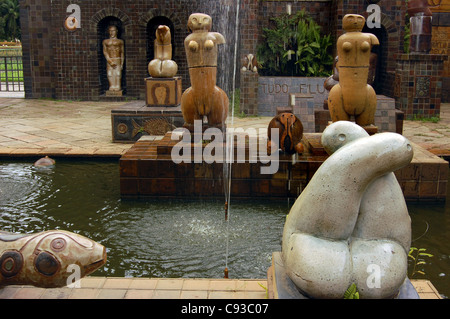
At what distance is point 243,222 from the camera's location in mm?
5281

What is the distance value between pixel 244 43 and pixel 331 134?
1007 centimetres

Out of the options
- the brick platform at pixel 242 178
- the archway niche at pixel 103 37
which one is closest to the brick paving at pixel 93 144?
the archway niche at pixel 103 37

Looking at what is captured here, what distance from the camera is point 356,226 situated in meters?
2.70

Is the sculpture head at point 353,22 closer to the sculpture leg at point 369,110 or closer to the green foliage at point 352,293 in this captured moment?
the sculpture leg at point 369,110

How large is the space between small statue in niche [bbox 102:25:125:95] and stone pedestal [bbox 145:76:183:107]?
5987mm

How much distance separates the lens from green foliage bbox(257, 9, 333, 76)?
43.1 feet

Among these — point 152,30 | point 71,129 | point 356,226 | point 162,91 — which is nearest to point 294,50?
point 152,30

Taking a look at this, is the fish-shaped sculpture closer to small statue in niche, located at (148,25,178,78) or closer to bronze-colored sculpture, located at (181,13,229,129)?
bronze-colored sculpture, located at (181,13,229,129)

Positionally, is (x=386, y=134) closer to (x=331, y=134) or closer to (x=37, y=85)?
(x=331, y=134)

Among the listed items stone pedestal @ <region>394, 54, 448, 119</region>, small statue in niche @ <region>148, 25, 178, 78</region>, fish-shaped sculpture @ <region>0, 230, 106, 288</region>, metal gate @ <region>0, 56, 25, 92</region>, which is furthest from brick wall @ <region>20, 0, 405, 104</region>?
fish-shaped sculpture @ <region>0, 230, 106, 288</region>

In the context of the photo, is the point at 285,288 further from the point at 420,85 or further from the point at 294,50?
the point at 294,50

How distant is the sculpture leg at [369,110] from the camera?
6.32 metres
